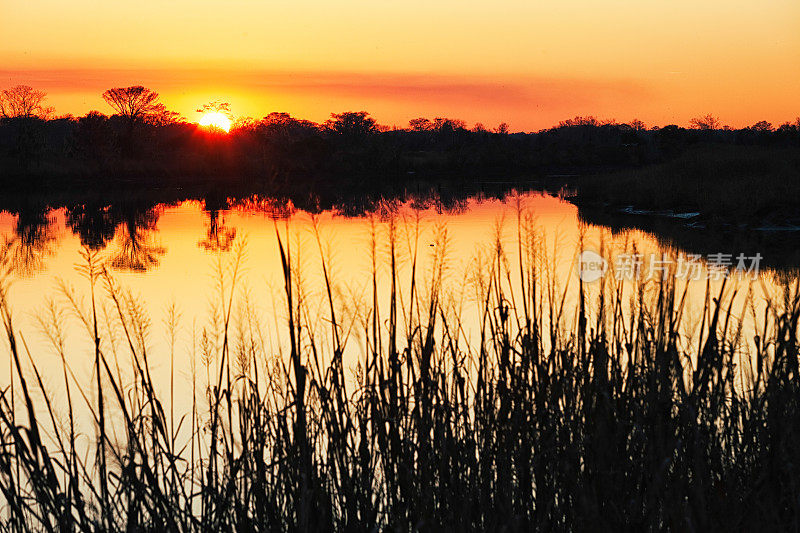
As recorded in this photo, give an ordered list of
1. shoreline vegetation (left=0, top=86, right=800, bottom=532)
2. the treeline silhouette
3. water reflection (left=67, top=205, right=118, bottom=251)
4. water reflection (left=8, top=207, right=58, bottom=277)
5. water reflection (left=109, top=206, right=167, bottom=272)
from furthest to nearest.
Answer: the treeline silhouette < water reflection (left=67, top=205, right=118, bottom=251) < water reflection (left=109, top=206, right=167, bottom=272) < water reflection (left=8, top=207, right=58, bottom=277) < shoreline vegetation (left=0, top=86, right=800, bottom=532)

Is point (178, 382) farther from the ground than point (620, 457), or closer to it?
closer to it

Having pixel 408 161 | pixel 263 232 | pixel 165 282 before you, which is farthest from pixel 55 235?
pixel 408 161

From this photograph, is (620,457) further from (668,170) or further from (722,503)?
(668,170)

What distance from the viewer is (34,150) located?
→ 116ft

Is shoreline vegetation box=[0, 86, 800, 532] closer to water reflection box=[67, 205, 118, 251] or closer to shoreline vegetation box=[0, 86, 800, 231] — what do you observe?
shoreline vegetation box=[0, 86, 800, 231]

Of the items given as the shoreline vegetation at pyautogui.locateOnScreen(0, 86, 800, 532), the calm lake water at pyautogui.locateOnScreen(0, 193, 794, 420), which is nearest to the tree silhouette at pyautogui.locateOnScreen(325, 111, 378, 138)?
the calm lake water at pyautogui.locateOnScreen(0, 193, 794, 420)

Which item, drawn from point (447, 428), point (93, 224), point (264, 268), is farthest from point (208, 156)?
point (447, 428)

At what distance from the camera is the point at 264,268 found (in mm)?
12445

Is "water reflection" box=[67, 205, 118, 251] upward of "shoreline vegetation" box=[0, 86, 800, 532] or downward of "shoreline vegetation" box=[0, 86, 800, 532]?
downward

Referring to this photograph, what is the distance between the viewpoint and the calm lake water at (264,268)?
8.78ft

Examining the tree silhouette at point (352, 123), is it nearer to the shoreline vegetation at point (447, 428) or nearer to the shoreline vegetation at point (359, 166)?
the shoreline vegetation at point (359, 166)

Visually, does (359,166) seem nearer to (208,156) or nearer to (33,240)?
(208,156)

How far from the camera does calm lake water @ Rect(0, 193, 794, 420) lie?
268cm

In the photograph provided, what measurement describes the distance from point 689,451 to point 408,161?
1928 inches
